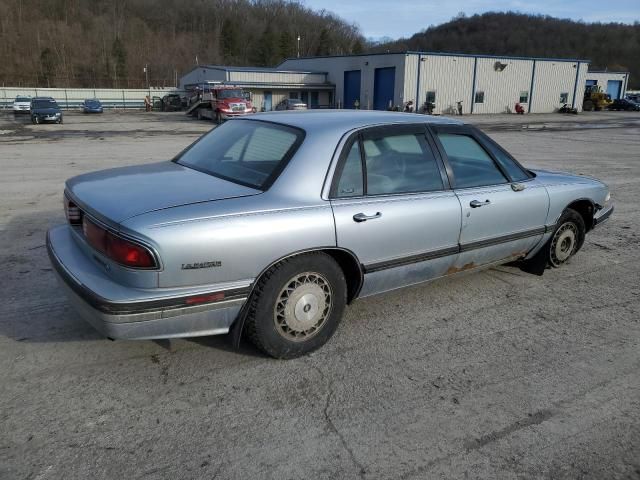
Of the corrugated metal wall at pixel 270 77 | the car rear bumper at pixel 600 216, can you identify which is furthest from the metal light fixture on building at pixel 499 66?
the car rear bumper at pixel 600 216

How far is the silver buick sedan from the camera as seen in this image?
9.56 ft

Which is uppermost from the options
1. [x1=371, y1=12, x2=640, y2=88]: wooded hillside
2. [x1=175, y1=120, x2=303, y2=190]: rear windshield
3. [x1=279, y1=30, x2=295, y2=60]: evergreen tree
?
[x1=371, y1=12, x2=640, y2=88]: wooded hillside

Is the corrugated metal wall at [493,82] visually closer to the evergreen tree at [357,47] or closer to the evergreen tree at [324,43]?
the evergreen tree at [357,47]

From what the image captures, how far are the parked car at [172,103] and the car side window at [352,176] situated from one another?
174 ft

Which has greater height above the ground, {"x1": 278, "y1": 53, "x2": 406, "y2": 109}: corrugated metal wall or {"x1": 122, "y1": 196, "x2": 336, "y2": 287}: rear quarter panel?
{"x1": 278, "y1": 53, "x2": 406, "y2": 109}: corrugated metal wall

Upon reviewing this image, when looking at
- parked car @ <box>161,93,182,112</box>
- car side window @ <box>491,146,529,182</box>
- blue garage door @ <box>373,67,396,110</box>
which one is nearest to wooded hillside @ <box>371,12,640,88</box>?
parked car @ <box>161,93,182,112</box>

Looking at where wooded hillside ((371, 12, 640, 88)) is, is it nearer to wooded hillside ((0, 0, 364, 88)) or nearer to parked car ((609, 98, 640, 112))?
A: wooded hillside ((0, 0, 364, 88))

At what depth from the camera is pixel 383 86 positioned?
45156mm

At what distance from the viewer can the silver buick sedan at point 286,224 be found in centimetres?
291

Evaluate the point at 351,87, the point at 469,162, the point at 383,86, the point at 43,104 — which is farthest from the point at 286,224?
the point at 351,87

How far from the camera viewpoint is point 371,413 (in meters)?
2.96

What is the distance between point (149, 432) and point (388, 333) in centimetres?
186

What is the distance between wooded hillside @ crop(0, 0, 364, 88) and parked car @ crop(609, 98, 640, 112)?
69055 mm

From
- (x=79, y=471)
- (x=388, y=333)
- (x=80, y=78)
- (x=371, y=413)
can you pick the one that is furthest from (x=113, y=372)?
(x=80, y=78)
